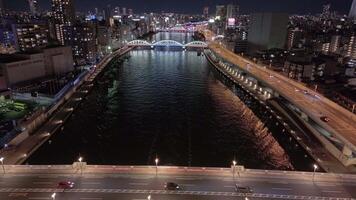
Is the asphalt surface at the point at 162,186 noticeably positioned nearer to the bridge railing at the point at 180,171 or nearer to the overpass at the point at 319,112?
the bridge railing at the point at 180,171

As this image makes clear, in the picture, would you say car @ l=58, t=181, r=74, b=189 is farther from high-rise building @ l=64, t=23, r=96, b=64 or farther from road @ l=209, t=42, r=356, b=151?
high-rise building @ l=64, t=23, r=96, b=64

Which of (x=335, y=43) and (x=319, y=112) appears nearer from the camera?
(x=319, y=112)

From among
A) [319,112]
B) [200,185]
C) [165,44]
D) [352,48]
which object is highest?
[352,48]

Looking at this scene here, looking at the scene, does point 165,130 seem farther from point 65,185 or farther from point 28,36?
point 28,36

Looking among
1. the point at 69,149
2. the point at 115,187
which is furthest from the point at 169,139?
the point at 115,187

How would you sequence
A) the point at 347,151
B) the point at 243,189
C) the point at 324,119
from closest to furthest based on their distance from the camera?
the point at 243,189 < the point at 347,151 < the point at 324,119

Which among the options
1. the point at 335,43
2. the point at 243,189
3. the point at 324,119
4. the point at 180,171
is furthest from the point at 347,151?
the point at 335,43

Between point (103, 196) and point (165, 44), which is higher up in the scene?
point (165, 44)

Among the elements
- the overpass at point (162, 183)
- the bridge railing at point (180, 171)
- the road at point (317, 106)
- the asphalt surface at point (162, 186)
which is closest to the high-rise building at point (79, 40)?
the road at point (317, 106)

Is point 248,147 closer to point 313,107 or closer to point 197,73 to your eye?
point 313,107
